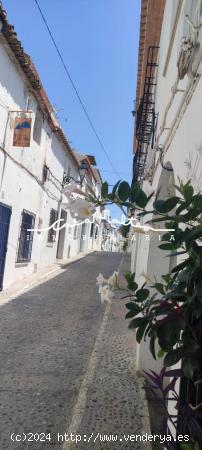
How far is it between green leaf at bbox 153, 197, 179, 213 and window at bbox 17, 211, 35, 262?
896 cm

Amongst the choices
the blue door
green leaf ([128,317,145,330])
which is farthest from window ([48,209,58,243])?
green leaf ([128,317,145,330])

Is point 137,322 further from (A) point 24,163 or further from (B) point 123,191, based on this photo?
(A) point 24,163

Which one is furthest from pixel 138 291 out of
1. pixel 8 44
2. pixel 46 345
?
pixel 8 44

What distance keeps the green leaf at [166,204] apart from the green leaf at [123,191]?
0.11 m

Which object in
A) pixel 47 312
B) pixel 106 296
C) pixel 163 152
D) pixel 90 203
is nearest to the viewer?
pixel 90 203

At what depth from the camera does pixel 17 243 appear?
381 inches

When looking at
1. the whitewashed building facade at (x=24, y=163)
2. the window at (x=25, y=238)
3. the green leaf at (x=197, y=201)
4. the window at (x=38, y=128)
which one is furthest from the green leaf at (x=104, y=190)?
the window at (x=38, y=128)

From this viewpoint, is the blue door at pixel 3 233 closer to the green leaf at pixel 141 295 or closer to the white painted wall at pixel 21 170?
the white painted wall at pixel 21 170

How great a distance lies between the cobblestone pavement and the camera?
3.07 meters

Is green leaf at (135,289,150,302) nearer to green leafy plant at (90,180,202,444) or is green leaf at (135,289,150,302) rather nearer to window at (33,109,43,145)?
green leafy plant at (90,180,202,444)

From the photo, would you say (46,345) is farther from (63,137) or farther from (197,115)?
(63,137)

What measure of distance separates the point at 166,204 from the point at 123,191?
0.51 feet

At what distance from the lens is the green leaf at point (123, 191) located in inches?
51.3

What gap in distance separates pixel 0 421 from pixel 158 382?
2392mm
